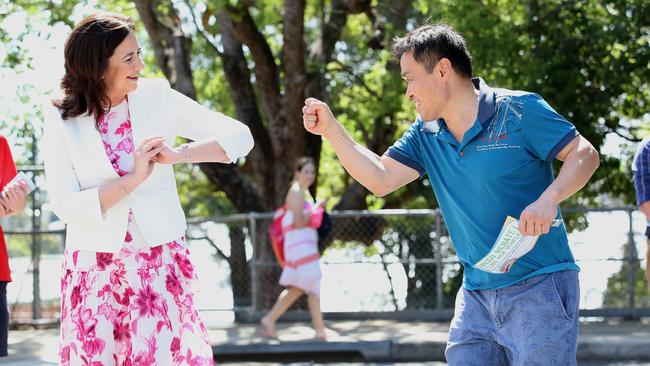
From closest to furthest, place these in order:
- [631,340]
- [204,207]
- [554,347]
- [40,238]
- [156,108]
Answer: [554,347] < [156,108] < [631,340] < [40,238] < [204,207]

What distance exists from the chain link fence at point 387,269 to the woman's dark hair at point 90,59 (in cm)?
819

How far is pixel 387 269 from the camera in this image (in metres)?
13.9

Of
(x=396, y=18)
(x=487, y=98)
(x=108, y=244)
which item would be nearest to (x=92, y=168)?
(x=108, y=244)

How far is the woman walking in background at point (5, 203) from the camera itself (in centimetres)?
487

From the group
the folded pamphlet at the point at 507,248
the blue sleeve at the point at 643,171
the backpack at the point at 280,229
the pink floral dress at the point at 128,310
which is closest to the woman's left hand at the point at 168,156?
the pink floral dress at the point at 128,310

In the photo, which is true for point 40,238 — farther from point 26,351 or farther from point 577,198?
point 577,198

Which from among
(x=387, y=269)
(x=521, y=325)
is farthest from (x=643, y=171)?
(x=387, y=269)

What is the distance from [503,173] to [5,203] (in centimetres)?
216

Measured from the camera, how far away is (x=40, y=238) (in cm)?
1329

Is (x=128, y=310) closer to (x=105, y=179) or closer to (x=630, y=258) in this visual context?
(x=105, y=179)

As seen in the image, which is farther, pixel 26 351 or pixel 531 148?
pixel 26 351

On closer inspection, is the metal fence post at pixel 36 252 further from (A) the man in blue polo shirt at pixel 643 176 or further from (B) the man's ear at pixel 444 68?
(B) the man's ear at pixel 444 68

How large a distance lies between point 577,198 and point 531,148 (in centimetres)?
1398

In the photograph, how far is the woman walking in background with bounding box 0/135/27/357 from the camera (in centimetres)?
487
